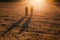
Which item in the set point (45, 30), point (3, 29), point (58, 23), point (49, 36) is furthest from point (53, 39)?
point (3, 29)

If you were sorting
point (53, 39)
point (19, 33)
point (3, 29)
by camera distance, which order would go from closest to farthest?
point (53, 39)
point (19, 33)
point (3, 29)

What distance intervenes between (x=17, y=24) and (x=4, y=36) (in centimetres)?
243

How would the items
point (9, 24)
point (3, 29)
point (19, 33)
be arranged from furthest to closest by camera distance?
point (9, 24)
point (3, 29)
point (19, 33)

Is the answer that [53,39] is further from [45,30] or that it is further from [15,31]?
[15,31]

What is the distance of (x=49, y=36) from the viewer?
8.30 meters

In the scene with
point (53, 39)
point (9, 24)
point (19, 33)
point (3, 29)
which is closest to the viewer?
point (53, 39)

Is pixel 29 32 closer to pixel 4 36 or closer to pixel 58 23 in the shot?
pixel 4 36

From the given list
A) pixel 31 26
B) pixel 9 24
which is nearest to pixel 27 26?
pixel 31 26

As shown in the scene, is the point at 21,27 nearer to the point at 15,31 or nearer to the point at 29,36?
the point at 15,31

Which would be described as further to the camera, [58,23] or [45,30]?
[58,23]

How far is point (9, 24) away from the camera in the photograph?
10531 mm

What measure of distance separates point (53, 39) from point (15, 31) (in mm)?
2946

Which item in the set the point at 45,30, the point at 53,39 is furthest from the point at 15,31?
the point at 53,39

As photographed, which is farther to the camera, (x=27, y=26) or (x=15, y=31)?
(x=27, y=26)
